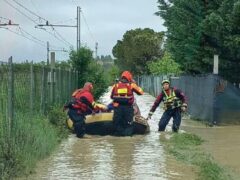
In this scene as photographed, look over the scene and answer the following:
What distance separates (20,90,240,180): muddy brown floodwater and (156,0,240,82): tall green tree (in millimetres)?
5969

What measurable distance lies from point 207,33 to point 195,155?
933 centimetres

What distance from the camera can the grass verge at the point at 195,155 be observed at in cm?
992

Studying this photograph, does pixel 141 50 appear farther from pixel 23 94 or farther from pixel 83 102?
pixel 23 94

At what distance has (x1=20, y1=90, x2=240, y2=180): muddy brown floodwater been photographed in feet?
32.1

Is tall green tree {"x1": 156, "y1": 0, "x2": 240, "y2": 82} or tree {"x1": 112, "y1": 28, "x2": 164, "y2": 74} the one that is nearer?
tall green tree {"x1": 156, "y1": 0, "x2": 240, "y2": 82}

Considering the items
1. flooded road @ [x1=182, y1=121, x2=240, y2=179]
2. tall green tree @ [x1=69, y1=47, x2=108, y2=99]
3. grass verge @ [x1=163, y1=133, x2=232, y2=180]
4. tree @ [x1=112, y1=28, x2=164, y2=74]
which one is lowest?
flooded road @ [x1=182, y1=121, x2=240, y2=179]

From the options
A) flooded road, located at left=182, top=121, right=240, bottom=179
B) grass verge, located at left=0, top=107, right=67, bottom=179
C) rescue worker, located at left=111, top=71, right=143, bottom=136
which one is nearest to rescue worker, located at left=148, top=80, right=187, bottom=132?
flooded road, located at left=182, top=121, right=240, bottom=179

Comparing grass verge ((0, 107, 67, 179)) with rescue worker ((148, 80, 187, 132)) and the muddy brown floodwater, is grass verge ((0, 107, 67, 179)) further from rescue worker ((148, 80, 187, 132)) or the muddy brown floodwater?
rescue worker ((148, 80, 187, 132))

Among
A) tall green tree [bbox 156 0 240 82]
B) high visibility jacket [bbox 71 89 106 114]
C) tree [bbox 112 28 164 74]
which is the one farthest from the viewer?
tree [bbox 112 28 164 74]

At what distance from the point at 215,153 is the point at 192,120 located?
10.1 m

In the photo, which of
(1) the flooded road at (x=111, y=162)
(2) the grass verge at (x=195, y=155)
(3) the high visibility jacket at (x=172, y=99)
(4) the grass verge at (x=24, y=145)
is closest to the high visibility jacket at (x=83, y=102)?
A: (1) the flooded road at (x=111, y=162)

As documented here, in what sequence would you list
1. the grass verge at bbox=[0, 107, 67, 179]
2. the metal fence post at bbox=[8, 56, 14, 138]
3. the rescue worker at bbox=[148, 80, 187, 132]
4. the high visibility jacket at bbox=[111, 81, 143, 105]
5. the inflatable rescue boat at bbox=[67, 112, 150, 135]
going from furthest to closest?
1. the rescue worker at bbox=[148, 80, 187, 132]
2. the inflatable rescue boat at bbox=[67, 112, 150, 135]
3. the high visibility jacket at bbox=[111, 81, 143, 105]
4. the metal fence post at bbox=[8, 56, 14, 138]
5. the grass verge at bbox=[0, 107, 67, 179]

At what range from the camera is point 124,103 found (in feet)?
52.0

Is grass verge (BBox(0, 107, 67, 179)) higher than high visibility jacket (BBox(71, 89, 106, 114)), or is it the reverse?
high visibility jacket (BBox(71, 89, 106, 114))
